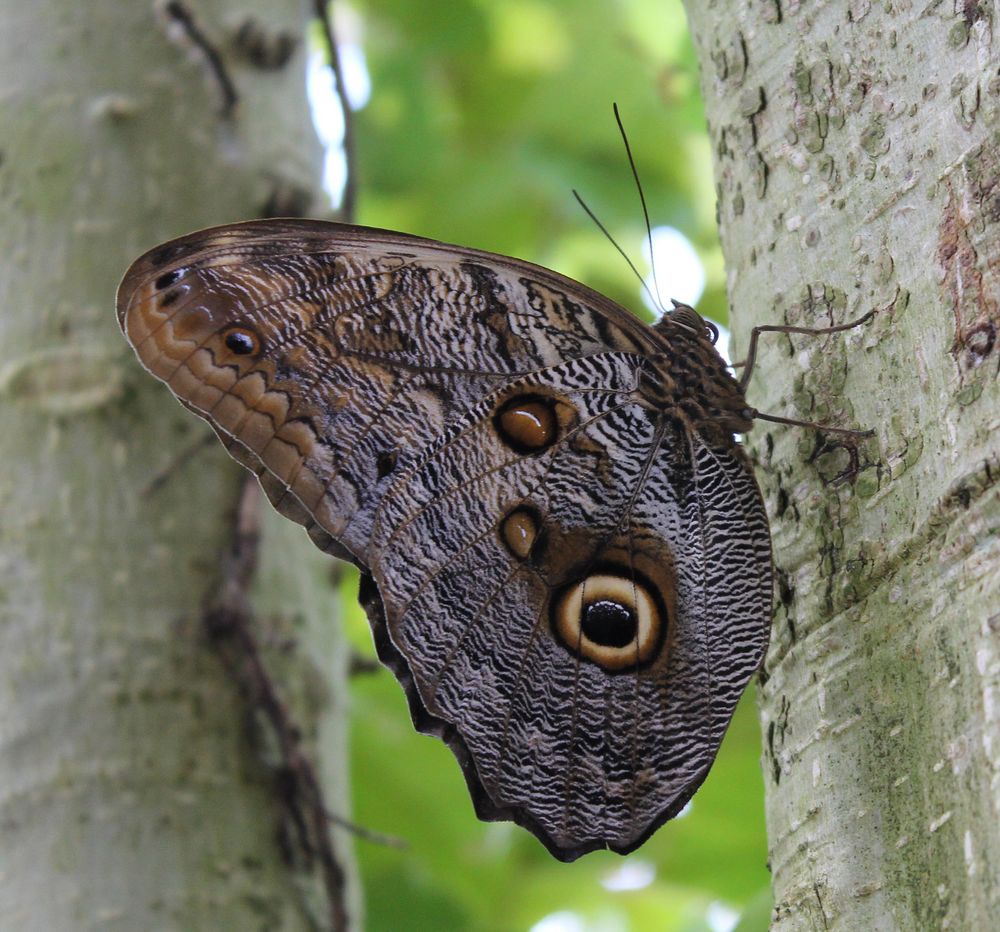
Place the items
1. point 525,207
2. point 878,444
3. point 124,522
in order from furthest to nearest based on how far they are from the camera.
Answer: point 525,207 → point 124,522 → point 878,444

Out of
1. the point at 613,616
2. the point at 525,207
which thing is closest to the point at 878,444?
the point at 613,616

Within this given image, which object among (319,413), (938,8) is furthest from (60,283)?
(938,8)

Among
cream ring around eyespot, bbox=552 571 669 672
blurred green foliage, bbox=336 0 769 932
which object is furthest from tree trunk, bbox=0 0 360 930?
cream ring around eyespot, bbox=552 571 669 672

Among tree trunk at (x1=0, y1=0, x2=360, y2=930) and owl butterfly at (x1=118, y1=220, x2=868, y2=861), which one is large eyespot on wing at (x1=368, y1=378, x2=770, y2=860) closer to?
owl butterfly at (x1=118, y1=220, x2=868, y2=861)

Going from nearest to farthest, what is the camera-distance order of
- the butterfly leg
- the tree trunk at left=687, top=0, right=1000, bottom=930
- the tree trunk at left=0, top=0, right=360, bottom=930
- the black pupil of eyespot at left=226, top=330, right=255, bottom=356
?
1. the tree trunk at left=687, top=0, right=1000, bottom=930
2. the butterfly leg
3. the black pupil of eyespot at left=226, top=330, right=255, bottom=356
4. the tree trunk at left=0, top=0, right=360, bottom=930

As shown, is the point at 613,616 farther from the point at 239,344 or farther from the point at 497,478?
the point at 239,344

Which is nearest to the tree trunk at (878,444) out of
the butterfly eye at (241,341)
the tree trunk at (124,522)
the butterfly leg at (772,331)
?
the butterfly leg at (772,331)

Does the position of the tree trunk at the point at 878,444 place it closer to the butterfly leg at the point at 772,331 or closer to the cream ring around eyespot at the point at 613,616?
the butterfly leg at the point at 772,331
